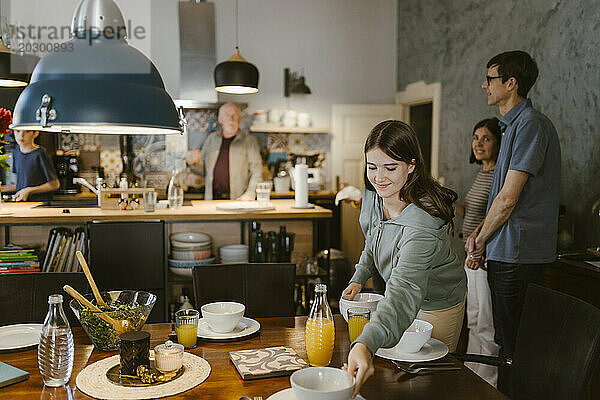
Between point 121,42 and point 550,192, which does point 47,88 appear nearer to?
point 121,42

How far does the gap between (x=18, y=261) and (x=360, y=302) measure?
103 inches

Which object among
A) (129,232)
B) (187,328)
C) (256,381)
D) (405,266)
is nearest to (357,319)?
(405,266)

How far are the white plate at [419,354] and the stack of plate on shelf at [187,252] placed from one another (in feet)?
7.24

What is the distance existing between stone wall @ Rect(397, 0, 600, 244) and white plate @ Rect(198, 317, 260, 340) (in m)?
2.42

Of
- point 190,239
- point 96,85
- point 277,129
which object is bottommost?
point 190,239

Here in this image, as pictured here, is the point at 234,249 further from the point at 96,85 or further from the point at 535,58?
the point at 535,58

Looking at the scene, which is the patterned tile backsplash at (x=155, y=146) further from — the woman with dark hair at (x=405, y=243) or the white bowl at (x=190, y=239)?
the woman with dark hair at (x=405, y=243)

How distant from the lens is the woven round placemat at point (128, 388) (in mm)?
1489

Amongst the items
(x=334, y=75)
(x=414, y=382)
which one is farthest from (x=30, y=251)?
(x=334, y=75)

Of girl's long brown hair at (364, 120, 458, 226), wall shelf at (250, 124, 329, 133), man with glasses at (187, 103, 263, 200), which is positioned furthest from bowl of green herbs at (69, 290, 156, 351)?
wall shelf at (250, 124, 329, 133)

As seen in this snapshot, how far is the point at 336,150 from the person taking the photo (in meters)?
6.71

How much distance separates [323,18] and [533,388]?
5.68 metres

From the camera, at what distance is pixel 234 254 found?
12.7ft

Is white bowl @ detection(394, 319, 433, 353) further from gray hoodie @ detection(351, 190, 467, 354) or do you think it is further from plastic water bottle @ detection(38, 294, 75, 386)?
plastic water bottle @ detection(38, 294, 75, 386)
